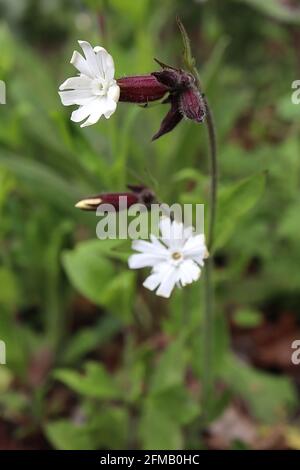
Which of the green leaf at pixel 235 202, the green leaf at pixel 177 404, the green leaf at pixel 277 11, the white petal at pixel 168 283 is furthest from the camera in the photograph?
the green leaf at pixel 277 11

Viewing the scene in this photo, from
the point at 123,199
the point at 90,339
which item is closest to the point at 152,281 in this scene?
the point at 123,199

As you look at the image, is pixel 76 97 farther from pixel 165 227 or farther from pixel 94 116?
pixel 165 227

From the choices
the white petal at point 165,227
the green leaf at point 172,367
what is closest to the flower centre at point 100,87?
the white petal at point 165,227

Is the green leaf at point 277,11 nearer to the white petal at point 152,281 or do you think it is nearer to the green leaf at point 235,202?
the green leaf at point 235,202

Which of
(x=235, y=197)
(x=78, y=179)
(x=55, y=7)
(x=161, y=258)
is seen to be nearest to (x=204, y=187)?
(x=235, y=197)

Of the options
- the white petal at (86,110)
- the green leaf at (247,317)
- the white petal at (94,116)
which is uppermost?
the white petal at (86,110)

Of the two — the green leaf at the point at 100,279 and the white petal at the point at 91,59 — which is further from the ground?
the white petal at the point at 91,59

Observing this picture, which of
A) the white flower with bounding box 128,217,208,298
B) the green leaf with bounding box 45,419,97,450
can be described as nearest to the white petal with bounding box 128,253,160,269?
the white flower with bounding box 128,217,208,298

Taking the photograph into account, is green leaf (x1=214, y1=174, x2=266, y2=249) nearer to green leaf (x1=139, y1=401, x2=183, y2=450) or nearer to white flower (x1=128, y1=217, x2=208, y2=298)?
white flower (x1=128, y1=217, x2=208, y2=298)
